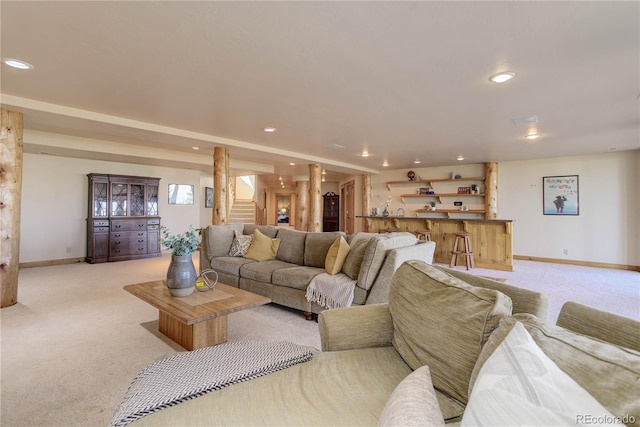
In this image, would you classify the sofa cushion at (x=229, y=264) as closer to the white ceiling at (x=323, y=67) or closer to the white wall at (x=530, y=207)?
the white ceiling at (x=323, y=67)

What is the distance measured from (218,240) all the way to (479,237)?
16.6 feet

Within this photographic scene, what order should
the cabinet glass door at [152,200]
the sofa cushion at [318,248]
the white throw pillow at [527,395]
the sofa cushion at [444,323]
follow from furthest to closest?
the cabinet glass door at [152,200]
the sofa cushion at [318,248]
the sofa cushion at [444,323]
the white throw pillow at [527,395]

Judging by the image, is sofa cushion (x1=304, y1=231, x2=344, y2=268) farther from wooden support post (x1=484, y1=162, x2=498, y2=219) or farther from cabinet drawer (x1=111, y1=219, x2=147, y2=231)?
wooden support post (x1=484, y1=162, x2=498, y2=219)

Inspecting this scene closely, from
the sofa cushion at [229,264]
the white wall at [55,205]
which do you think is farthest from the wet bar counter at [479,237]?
the white wall at [55,205]

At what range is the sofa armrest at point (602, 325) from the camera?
0.89m

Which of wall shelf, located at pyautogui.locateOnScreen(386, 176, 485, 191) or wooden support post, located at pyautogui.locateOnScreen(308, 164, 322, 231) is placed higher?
wall shelf, located at pyautogui.locateOnScreen(386, 176, 485, 191)

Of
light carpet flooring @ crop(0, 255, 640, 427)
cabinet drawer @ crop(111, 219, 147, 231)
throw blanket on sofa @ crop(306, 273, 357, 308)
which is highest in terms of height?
cabinet drawer @ crop(111, 219, 147, 231)

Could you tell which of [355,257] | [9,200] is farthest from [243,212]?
[355,257]

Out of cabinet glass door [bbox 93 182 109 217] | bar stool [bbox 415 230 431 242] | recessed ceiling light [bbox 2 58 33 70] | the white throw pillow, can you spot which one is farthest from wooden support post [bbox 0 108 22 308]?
bar stool [bbox 415 230 431 242]

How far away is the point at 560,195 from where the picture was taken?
6.71 metres

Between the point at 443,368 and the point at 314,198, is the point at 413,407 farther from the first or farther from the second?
the point at 314,198

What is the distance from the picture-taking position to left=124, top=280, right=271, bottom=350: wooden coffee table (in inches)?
85.7

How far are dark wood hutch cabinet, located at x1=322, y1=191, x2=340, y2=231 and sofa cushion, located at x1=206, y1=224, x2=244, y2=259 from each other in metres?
8.53

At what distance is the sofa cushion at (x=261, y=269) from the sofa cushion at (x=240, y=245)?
45 cm
